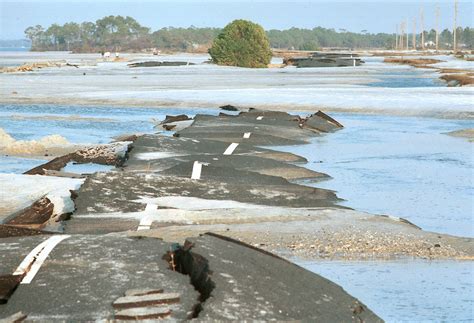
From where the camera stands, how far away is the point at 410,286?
9.58 meters

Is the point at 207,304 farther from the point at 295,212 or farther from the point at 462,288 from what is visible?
the point at 295,212

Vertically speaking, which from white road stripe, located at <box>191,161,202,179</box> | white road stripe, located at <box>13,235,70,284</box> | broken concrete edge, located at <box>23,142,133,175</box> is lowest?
broken concrete edge, located at <box>23,142,133,175</box>

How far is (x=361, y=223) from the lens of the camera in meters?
12.4

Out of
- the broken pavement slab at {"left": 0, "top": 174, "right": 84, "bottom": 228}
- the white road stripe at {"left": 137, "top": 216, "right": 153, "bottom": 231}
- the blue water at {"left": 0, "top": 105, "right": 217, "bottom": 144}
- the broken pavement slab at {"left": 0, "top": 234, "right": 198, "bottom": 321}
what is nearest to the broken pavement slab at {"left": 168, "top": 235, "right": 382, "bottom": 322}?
the broken pavement slab at {"left": 0, "top": 234, "right": 198, "bottom": 321}

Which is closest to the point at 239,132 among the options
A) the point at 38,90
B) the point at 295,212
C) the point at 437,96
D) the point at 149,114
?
the point at 295,212

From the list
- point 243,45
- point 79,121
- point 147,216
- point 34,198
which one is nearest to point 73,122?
point 79,121

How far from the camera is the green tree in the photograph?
91.4 m

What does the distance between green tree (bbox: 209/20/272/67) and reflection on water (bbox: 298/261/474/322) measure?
8152 cm

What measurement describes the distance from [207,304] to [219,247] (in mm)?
1335

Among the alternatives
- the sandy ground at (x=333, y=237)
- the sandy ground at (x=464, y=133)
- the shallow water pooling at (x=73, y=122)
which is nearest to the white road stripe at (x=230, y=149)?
the shallow water pooling at (x=73, y=122)

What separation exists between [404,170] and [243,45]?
74.1 metres

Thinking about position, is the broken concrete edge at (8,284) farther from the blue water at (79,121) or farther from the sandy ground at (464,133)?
the sandy ground at (464,133)

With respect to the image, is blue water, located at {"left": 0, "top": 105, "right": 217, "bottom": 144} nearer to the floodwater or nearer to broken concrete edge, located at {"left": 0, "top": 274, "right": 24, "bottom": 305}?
the floodwater

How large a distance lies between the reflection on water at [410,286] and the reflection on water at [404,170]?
2.63 m
